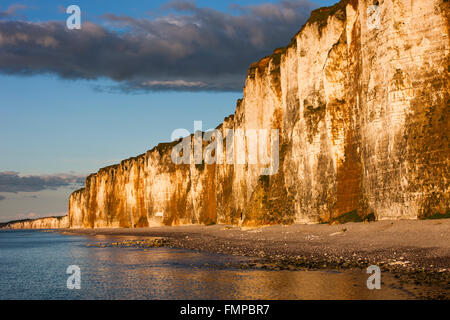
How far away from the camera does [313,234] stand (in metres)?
27.4

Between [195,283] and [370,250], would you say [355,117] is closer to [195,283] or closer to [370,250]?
[370,250]

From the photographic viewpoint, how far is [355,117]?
30391 millimetres

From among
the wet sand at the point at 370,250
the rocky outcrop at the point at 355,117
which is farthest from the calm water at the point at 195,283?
the rocky outcrop at the point at 355,117

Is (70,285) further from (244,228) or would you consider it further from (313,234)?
(244,228)

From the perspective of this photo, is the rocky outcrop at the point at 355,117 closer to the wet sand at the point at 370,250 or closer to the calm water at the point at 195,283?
the wet sand at the point at 370,250

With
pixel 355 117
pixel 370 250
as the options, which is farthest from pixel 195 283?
pixel 355 117

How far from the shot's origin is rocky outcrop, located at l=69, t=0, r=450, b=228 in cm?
2355

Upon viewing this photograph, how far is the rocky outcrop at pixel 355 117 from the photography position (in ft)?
77.3

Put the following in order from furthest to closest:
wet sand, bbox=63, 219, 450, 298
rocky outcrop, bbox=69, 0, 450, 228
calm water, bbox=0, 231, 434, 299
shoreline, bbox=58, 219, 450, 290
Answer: rocky outcrop, bbox=69, 0, 450, 228
shoreline, bbox=58, 219, 450, 290
wet sand, bbox=63, 219, 450, 298
calm water, bbox=0, 231, 434, 299

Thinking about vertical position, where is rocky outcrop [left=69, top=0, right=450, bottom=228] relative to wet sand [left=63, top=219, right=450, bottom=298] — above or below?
above

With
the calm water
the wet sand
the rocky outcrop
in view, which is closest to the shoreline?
the wet sand

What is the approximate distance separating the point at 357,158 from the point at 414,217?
315 inches

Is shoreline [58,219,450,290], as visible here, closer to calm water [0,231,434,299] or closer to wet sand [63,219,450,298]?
wet sand [63,219,450,298]

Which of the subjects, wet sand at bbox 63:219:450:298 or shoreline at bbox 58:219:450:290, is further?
shoreline at bbox 58:219:450:290
